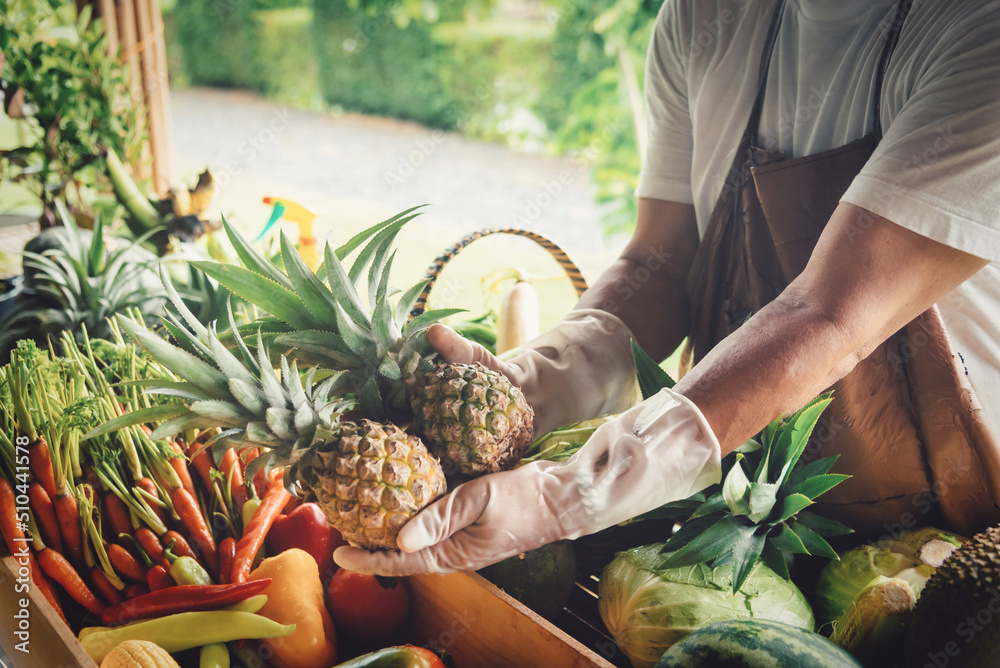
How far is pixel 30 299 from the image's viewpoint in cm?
270

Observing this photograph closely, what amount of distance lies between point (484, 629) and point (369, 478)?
0.50 m

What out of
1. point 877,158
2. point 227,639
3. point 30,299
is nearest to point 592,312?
point 877,158

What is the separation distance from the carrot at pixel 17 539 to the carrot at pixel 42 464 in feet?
0.22

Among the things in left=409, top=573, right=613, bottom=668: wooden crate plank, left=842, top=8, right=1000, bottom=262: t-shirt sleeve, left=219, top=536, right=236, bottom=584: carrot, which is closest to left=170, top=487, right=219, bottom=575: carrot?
left=219, top=536, right=236, bottom=584: carrot

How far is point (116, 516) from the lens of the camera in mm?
1815

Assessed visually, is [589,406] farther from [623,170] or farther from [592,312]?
[623,170]

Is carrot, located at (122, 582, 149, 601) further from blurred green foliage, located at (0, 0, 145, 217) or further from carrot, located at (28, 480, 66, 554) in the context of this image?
blurred green foliage, located at (0, 0, 145, 217)

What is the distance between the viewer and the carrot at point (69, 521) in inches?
70.0

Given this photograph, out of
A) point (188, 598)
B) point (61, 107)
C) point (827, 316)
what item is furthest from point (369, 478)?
point (61, 107)

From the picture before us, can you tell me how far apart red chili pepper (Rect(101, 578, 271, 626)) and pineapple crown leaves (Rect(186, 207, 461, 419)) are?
0.55 meters

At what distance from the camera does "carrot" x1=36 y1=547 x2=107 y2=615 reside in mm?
1691

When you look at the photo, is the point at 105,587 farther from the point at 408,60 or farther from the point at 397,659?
the point at 408,60

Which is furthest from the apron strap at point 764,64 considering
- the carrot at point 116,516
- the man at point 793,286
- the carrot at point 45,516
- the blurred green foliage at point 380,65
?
the blurred green foliage at point 380,65

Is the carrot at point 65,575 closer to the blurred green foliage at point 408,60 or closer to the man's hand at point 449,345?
the man's hand at point 449,345
